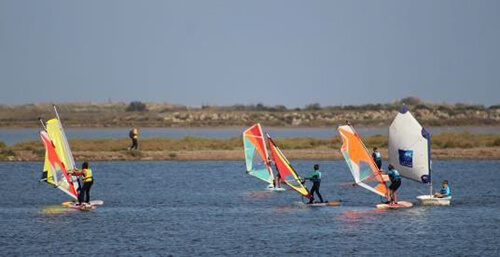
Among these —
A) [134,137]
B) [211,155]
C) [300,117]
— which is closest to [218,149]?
[211,155]

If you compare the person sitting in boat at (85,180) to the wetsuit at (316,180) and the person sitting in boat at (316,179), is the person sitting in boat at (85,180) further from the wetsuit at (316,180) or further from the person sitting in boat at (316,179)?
the wetsuit at (316,180)

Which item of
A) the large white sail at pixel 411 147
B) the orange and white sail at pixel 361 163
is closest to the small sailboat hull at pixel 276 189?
the orange and white sail at pixel 361 163

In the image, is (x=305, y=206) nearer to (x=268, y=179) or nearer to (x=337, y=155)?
(x=268, y=179)

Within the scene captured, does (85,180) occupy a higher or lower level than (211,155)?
higher

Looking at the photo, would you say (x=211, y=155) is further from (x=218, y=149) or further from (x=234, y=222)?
(x=234, y=222)

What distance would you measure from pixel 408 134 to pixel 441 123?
80.2m

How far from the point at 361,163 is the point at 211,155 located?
22.9 m

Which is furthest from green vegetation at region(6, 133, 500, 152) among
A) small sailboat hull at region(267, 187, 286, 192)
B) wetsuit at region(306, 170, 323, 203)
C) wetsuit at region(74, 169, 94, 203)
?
wetsuit at region(306, 170, 323, 203)

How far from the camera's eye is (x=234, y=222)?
3075 cm

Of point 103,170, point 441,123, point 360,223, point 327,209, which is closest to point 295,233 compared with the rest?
point 360,223

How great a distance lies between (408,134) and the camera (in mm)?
34219

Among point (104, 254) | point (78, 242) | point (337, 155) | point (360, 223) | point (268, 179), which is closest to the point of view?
point (104, 254)

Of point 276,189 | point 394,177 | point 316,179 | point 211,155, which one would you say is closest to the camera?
point 394,177

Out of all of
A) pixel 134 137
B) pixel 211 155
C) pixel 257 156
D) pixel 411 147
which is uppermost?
pixel 411 147
